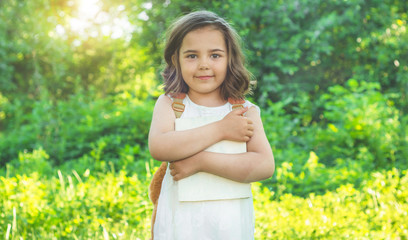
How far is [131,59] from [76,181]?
8788 millimetres

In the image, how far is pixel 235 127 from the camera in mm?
1573

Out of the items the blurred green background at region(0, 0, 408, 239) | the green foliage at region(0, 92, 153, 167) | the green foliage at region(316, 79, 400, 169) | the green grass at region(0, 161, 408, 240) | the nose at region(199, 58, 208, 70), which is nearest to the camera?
the nose at region(199, 58, 208, 70)

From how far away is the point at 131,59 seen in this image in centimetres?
1215

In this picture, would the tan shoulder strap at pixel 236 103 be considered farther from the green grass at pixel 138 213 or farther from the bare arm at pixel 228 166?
the green grass at pixel 138 213

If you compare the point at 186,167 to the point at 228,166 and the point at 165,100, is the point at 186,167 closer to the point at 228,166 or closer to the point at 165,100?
the point at 228,166

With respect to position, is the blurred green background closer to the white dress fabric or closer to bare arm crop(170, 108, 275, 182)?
the white dress fabric

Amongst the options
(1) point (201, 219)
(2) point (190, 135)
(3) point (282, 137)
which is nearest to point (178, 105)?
(2) point (190, 135)

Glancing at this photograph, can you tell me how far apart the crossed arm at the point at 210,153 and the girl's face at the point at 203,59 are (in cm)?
20

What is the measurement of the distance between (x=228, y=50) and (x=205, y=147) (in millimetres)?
491

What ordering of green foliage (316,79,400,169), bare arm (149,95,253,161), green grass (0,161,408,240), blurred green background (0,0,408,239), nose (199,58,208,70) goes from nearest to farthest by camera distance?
1. bare arm (149,95,253,161)
2. nose (199,58,208,70)
3. green grass (0,161,408,240)
4. blurred green background (0,0,408,239)
5. green foliage (316,79,400,169)

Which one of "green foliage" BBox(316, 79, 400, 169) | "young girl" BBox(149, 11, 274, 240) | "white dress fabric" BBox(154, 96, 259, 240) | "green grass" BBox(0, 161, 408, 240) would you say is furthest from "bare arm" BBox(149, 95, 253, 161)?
"green foliage" BBox(316, 79, 400, 169)

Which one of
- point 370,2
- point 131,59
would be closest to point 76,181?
point 370,2

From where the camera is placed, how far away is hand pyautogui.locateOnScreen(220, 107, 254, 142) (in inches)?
61.8

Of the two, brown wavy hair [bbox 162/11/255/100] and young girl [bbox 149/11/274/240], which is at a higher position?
brown wavy hair [bbox 162/11/255/100]
